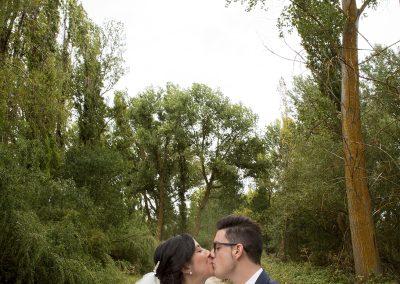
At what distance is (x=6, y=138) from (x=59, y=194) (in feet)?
8.27

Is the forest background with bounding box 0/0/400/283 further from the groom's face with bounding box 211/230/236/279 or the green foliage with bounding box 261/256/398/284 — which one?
the groom's face with bounding box 211/230/236/279

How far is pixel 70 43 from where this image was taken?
16672mm

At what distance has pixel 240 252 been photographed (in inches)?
116

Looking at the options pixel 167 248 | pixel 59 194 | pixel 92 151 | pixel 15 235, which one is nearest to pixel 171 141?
pixel 92 151

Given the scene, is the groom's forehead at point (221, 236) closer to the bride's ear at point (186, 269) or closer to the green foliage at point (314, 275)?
the bride's ear at point (186, 269)

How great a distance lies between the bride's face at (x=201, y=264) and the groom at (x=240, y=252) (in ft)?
3.31

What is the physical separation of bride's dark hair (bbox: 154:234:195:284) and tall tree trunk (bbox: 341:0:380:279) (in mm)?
7411

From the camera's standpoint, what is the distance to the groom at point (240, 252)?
2.92 m

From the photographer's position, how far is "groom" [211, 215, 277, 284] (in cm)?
292

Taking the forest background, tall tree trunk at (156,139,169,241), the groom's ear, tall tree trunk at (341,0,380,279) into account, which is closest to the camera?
the groom's ear

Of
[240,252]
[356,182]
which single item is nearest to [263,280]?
[240,252]

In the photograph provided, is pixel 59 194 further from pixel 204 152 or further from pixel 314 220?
pixel 204 152

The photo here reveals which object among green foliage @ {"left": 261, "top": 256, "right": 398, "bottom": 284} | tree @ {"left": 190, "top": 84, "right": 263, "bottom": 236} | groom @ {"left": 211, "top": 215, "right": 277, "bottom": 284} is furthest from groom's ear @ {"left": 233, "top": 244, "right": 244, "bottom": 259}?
tree @ {"left": 190, "top": 84, "right": 263, "bottom": 236}

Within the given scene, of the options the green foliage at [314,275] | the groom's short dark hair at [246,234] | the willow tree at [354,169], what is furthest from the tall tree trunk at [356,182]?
the groom's short dark hair at [246,234]
